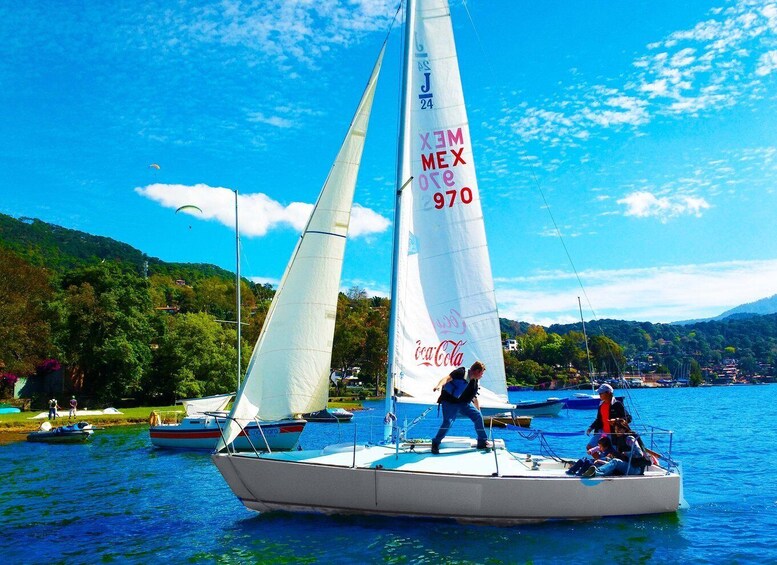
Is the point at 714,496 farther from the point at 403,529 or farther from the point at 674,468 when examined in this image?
the point at 403,529

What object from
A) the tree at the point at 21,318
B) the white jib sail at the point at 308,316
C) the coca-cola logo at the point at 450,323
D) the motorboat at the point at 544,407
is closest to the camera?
the white jib sail at the point at 308,316

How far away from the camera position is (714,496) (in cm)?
1577

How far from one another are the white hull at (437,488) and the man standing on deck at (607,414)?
123 centimetres

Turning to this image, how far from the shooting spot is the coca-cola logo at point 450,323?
45.8ft

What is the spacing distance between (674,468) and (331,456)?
24.8 ft

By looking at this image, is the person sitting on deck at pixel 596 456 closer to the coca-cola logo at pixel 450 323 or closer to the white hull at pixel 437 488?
the white hull at pixel 437 488

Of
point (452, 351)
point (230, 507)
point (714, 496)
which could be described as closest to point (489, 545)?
point (452, 351)

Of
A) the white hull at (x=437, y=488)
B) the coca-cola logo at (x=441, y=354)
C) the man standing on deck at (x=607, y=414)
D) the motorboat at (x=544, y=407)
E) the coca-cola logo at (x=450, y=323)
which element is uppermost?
the coca-cola logo at (x=450, y=323)

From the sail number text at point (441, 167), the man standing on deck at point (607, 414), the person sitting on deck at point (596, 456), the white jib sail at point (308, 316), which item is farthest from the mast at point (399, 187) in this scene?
the man standing on deck at point (607, 414)

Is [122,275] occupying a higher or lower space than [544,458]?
higher

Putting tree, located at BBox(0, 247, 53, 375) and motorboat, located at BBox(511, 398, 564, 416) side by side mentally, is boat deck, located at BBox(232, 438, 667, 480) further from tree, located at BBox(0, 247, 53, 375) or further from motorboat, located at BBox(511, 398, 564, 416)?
tree, located at BBox(0, 247, 53, 375)

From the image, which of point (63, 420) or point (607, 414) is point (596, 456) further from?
point (63, 420)

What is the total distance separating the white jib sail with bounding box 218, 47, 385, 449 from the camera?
41.3 feet

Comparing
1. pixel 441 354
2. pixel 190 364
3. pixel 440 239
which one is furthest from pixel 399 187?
pixel 190 364
